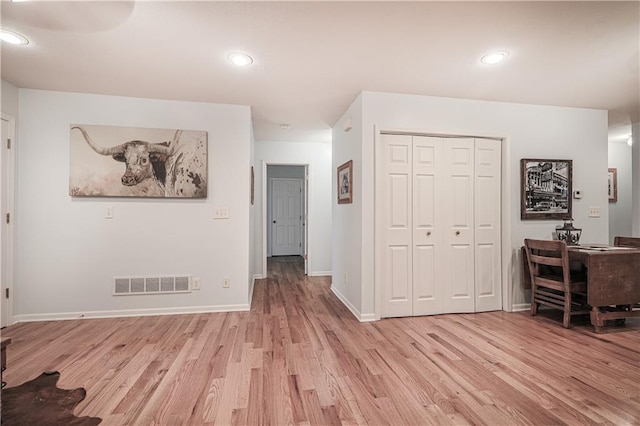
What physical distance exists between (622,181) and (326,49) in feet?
20.4

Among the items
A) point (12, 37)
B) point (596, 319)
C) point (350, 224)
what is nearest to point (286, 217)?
point (350, 224)

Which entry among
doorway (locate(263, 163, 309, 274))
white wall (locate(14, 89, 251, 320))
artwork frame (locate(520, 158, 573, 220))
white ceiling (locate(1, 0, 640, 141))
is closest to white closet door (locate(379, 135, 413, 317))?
white ceiling (locate(1, 0, 640, 141))

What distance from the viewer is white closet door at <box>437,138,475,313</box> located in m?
3.22

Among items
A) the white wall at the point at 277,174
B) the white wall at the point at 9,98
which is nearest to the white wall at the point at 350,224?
the white wall at the point at 9,98

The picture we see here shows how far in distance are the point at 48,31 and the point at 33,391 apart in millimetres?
2376

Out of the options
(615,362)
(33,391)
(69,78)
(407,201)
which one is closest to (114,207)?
(69,78)

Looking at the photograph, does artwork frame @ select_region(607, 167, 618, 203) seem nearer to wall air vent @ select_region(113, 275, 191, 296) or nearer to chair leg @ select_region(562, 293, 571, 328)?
chair leg @ select_region(562, 293, 571, 328)

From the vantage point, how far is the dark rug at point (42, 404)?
1549 mm

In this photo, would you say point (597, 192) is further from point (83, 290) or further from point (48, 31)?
point (83, 290)

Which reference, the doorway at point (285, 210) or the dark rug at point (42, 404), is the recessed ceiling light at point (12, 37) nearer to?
the dark rug at point (42, 404)

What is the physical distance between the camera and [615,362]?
2.15 m

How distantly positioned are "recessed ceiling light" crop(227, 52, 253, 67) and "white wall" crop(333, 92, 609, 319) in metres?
1.21

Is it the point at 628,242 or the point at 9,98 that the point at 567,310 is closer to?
the point at 628,242

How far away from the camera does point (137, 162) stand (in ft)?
10.4
